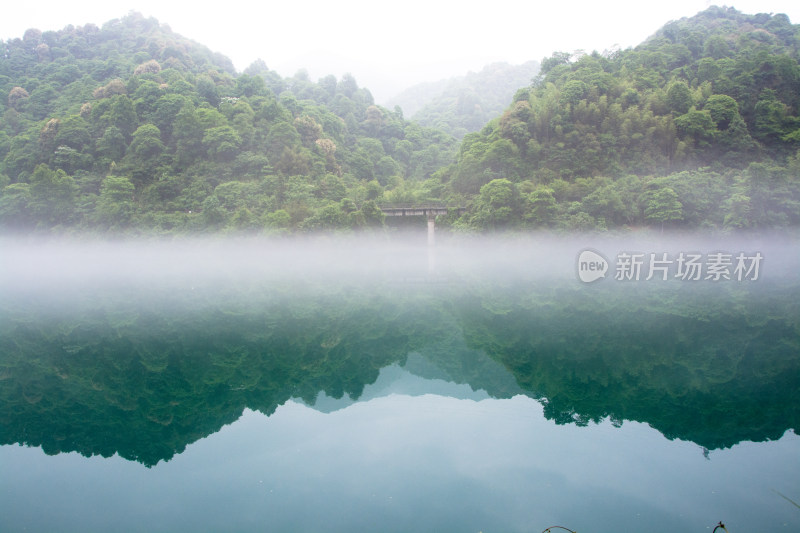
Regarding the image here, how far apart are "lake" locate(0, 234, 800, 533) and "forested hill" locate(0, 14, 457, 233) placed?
25304 millimetres

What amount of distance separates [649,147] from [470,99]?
244 ft

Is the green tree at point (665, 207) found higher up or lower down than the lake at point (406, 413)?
higher up

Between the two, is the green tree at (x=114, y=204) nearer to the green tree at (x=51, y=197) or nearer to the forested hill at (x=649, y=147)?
the green tree at (x=51, y=197)

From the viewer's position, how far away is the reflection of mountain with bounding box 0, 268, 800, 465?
944 centimetres

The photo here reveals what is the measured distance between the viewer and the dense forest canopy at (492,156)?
1634 inches

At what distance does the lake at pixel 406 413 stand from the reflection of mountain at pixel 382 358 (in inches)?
3.1

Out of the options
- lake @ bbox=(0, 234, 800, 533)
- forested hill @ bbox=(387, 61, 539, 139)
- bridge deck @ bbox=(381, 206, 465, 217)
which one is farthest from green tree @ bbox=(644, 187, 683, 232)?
forested hill @ bbox=(387, 61, 539, 139)

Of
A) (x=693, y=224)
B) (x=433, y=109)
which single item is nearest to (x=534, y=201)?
(x=693, y=224)

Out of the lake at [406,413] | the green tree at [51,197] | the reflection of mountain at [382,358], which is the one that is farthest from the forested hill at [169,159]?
the lake at [406,413]

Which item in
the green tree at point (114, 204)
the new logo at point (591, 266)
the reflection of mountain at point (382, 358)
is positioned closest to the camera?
the reflection of mountain at point (382, 358)

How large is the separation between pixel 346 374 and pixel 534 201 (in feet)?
109

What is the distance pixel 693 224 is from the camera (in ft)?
129

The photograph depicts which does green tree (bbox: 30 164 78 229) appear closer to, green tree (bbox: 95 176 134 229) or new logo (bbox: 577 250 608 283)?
green tree (bbox: 95 176 134 229)

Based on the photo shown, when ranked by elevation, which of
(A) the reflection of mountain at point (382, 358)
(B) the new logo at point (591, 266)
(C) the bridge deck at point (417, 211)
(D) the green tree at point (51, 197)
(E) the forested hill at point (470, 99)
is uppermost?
(E) the forested hill at point (470, 99)
